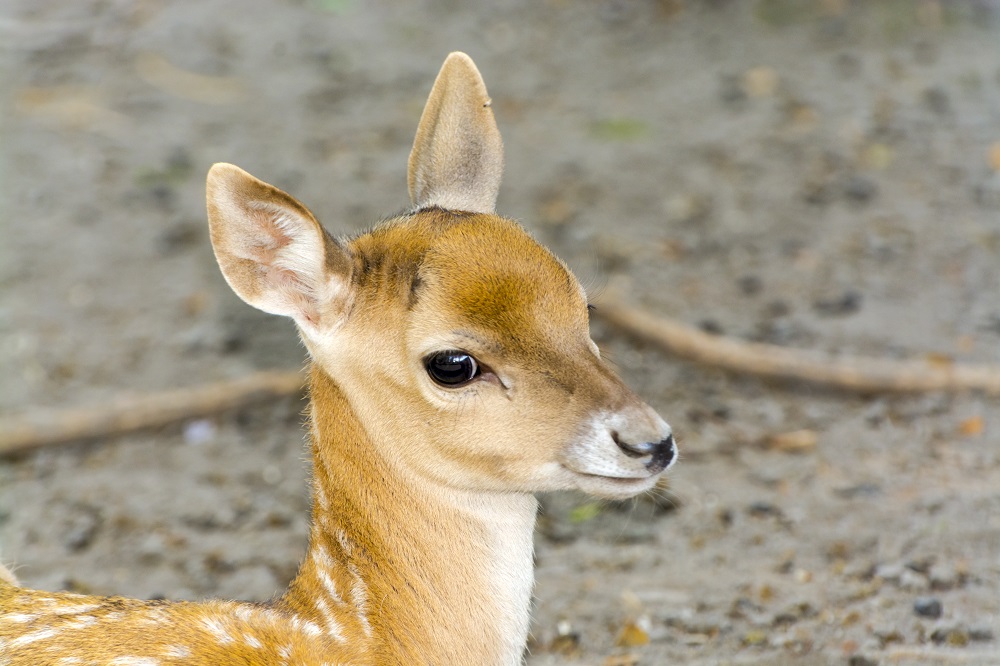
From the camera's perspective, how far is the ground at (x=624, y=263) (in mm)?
4965

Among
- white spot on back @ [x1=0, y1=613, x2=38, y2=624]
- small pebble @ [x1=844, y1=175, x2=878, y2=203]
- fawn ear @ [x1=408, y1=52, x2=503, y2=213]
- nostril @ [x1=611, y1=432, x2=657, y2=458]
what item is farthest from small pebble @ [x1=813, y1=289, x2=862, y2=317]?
white spot on back @ [x1=0, y1=613, x2=38, y2=624]

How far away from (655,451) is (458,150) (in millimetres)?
1414

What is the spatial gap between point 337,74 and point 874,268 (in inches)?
190

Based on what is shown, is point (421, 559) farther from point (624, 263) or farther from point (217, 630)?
point (624, 263)

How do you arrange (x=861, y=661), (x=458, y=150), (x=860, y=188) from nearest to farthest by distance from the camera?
(x=458, y=150), (x=861, y=661), (x=860, y=188)

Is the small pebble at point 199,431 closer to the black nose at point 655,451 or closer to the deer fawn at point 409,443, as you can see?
the deer fawn at point 409,443

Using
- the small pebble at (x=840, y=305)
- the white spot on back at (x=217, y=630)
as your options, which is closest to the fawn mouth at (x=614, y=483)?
the white spot on back at (x=217, y=630)

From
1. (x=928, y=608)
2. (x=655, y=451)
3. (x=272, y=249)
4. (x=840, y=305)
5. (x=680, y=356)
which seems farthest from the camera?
(x=840, y=305)

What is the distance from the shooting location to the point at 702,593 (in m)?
4.84

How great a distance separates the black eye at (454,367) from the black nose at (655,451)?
0.45m

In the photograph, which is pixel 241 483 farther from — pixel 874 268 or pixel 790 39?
pixel 790 39

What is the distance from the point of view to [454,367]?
3.36 metres

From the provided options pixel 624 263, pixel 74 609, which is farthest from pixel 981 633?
pixel 624 263

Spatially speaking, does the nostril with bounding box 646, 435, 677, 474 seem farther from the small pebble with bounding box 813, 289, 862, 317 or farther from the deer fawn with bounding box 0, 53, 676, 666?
the small pebble with bounding box 813, 289, 862, 317
